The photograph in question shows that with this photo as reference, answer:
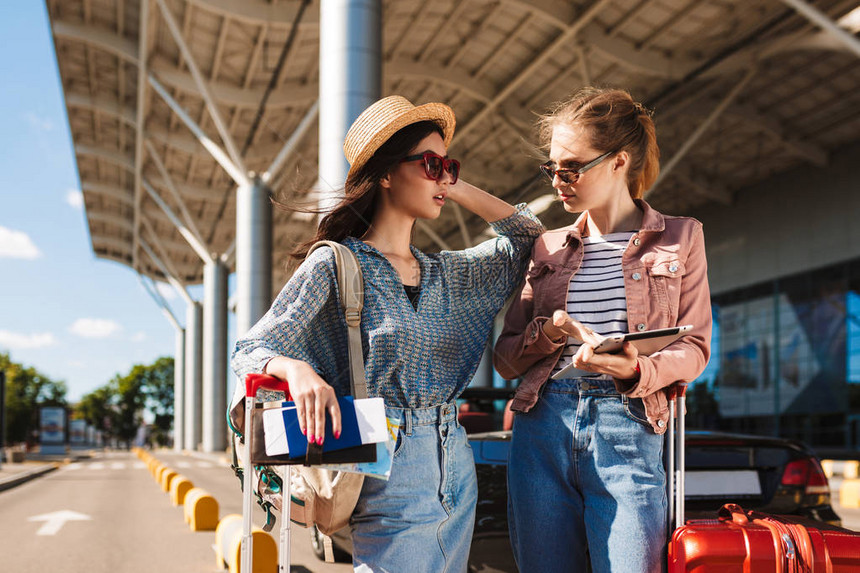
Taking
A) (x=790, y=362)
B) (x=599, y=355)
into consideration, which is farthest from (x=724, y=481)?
(x=790, y=362)

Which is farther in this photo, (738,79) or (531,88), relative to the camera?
(531,88)

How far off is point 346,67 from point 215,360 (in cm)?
3061

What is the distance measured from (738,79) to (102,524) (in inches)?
831

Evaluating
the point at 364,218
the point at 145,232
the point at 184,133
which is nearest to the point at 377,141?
the point at 364,218

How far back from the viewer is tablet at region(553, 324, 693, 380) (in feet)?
6.58

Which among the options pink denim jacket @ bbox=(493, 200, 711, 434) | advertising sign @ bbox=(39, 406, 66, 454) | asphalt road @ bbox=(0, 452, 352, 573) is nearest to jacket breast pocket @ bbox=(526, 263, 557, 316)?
pink denim jacket @ bbox=(493, 200, 711, 434)

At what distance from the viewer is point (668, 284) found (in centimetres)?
235

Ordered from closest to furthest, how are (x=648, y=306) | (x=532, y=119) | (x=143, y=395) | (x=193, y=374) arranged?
(x=648, y=306) → (x=532, y=119) → (x=193, y=374) → (x=143, y=395)

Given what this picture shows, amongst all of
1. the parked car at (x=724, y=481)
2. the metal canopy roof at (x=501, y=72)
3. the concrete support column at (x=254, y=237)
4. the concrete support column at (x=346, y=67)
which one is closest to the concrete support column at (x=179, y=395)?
the metal canopy roof at (x=501, y=72)

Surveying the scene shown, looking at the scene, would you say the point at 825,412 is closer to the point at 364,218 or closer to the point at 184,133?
the point at 184,133

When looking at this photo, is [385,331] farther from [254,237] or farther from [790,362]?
[790,362]

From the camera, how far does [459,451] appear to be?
221cm

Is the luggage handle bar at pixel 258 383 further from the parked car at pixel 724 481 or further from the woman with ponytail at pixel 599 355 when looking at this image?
the parked car at pixel 724 481

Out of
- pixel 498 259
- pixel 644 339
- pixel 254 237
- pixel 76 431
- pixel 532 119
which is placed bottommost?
pixel 76 431
